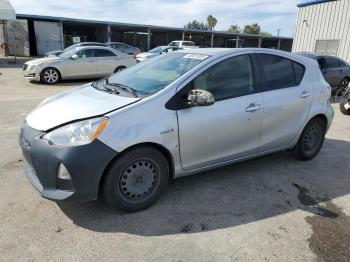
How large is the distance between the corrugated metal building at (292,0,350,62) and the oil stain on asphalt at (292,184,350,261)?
15.3 meters

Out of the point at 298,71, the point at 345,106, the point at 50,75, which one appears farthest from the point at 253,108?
the point at 50,75

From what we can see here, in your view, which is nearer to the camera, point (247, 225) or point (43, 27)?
point (247, 225)

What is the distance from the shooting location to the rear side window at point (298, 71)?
454 centimetres

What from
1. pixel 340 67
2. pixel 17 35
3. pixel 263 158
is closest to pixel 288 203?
pixel 263 158

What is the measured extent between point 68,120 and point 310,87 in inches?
131

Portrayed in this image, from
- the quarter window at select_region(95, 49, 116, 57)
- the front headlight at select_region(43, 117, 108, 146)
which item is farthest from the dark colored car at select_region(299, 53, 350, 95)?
the front headlight at select_region(43, 117, 108, 146)

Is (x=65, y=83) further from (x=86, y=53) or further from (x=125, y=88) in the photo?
(x=125, y=88)

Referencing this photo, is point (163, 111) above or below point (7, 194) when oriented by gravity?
above

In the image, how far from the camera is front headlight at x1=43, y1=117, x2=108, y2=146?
9.63 ft

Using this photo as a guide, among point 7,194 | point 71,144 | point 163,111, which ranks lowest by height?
point 7,194

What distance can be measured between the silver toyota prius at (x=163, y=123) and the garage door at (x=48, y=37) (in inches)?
1172

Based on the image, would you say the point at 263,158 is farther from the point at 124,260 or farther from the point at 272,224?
the point at 124,260

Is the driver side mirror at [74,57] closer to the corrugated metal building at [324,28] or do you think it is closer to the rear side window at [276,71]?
the rear side window at [276,71]

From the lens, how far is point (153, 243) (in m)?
2.93
